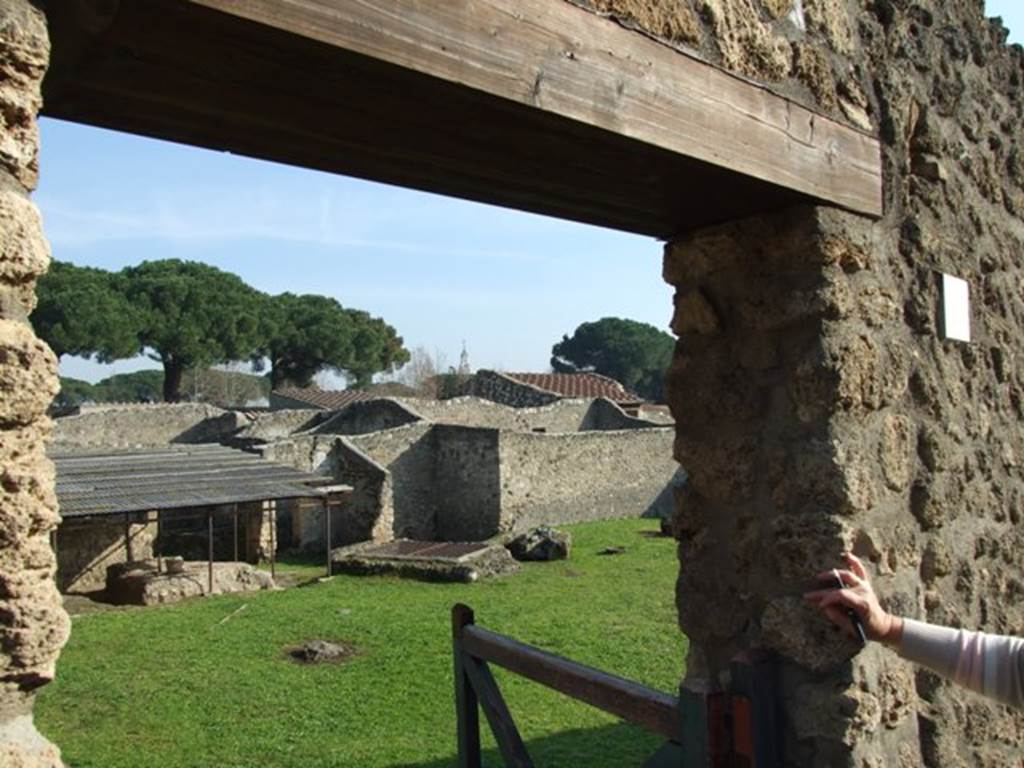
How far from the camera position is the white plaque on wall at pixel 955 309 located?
8.92 ft

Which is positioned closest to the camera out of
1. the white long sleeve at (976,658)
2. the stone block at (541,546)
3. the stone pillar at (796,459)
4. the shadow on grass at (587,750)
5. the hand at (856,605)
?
the white long sleeve at (976,658)

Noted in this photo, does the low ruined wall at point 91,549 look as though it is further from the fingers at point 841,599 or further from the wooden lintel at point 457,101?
the fingers at point 841,599

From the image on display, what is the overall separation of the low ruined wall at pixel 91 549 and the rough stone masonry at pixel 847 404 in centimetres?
1062

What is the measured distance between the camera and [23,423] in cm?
111

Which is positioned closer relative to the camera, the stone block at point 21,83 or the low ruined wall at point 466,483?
the stone block at point 21,83

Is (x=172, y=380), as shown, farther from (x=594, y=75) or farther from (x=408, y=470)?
(x=594, y=75)

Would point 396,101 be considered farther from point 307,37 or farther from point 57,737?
point 57,737

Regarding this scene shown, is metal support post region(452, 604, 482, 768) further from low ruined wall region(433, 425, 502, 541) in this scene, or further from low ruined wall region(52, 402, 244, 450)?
low ruined wall region(52, 402, 244, 450)

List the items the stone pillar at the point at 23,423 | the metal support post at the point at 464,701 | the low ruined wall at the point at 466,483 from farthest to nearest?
the low ruined wall at the point at 466,483 → the metal support post at the point at 464,701 → the stone pillar at the point at 23,423

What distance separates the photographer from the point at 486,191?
2.21m

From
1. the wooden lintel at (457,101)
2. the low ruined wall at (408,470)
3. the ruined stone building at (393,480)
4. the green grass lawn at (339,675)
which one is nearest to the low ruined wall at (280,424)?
the ruined stone building at (393,480)

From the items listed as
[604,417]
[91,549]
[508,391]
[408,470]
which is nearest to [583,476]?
[408,470]

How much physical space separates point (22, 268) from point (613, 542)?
573 inches

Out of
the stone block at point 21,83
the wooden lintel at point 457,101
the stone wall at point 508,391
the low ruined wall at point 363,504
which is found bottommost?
the low ruined wall at point 363,504
